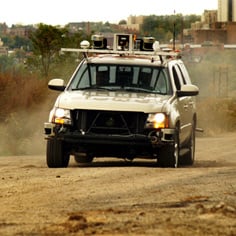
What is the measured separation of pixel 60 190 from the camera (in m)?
13.2

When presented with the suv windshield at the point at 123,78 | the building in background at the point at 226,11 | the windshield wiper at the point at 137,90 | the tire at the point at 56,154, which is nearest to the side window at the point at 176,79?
the suv windshield at the point at 123,78

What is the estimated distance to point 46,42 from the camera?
49344 millimetres

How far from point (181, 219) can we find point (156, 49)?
9.54 m

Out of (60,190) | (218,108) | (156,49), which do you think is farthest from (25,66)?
(60,190)

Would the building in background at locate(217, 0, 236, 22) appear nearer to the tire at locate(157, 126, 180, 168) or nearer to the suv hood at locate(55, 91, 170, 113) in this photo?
the suv hood at locate(55, 91, 170, 113)

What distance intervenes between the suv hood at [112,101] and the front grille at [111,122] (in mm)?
97

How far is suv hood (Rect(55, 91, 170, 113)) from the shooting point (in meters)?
17.6

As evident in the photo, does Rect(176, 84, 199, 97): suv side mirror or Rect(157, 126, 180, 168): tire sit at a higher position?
Rect(176, 84, 199, 97): suv side mirror

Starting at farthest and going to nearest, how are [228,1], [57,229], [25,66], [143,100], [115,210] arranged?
[228,1]
[25,66]
[143,100]
[115,210]
[57,229]

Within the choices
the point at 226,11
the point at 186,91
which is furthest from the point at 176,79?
the point at 226,11

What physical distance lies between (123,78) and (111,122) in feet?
5.12

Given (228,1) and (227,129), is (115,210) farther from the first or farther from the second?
(228,1)

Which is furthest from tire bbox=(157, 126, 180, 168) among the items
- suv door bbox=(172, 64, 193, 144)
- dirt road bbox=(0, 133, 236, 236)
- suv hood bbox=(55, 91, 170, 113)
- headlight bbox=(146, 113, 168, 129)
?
dirt road bbox=(0, 133, 236, 236)

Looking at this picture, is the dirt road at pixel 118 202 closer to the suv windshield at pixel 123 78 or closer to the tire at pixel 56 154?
the tire at pixel 56 154
